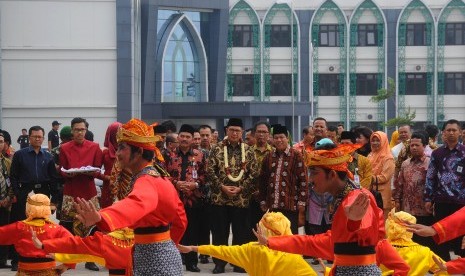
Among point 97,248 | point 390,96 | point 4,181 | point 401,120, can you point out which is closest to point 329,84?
point 390,96

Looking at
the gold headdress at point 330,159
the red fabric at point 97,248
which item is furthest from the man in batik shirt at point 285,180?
the gold headdress at point 330,159

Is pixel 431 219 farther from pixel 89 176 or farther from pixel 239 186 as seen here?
pixel 89 176

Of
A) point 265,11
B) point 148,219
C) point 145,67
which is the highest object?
point 265,11

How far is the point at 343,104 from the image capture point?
4994 centimetres

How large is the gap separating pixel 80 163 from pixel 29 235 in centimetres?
300

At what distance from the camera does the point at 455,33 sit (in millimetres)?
49375

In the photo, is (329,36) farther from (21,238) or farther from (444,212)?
(21,238)

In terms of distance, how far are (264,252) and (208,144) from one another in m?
5.37

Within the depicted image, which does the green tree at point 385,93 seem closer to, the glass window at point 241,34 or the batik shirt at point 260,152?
the glass window at point 241,34

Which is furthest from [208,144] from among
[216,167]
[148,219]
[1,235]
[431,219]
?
[148,219]

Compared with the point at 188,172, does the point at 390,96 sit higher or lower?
higher

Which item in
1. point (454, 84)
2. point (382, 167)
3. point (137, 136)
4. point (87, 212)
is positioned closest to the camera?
point (87, 212)

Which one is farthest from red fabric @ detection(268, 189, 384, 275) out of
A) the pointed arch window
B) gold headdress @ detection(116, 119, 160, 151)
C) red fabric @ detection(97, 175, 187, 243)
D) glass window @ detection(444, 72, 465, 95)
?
glass window @ detection(444, 72, 465, 95)

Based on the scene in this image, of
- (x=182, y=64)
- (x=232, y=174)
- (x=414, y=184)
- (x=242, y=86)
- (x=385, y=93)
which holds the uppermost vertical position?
(x=182, y=64)
